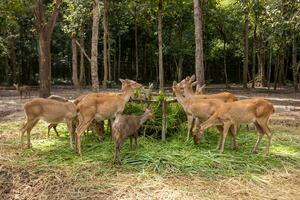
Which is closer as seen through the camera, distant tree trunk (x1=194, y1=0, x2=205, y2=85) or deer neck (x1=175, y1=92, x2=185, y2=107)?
deer neck (x1=175, y1=92, x2=185, y2=107)

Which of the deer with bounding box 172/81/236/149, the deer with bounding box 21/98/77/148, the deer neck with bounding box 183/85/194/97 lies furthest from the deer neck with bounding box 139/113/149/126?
the deer neck with bounding box 183/85/194/97

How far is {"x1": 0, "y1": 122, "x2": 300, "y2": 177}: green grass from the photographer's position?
9148 millimetres

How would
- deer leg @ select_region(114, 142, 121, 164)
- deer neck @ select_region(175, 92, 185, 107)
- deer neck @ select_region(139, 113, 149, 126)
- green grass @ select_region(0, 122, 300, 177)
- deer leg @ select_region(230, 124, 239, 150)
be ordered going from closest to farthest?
green grass @ select_region(0, 122, 300, 177) < deer leg @ select_region(114, 142, 121, 164) < deer neck @ select_region(139, 113, 149, 126) < deer leg @ select_region(230, 124, 239, 150) < deer neck @ select_region(175, 92, 185, 107)

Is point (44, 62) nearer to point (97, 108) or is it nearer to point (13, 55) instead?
point (97, 108)

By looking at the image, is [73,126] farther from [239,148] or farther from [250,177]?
[250,177]

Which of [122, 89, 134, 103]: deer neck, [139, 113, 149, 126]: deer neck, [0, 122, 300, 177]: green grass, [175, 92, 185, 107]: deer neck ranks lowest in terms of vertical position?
[0, 122, 300, 177]: green grass

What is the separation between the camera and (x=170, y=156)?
9.62 m

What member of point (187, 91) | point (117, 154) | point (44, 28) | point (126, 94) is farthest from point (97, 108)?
point (44, 28)

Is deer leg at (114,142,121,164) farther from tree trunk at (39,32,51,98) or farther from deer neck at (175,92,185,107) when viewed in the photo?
tree trunk at (39,32,51,98)

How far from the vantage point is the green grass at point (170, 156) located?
9148 millimetres

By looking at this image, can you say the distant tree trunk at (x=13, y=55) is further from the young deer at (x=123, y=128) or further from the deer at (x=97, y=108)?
the young deer at (x=123, y=128)

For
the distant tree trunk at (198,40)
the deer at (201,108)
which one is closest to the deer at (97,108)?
the deer at (201,108)

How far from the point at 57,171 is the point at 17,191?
Answer: 816mm

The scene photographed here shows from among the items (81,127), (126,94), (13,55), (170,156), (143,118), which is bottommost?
(170,156)
